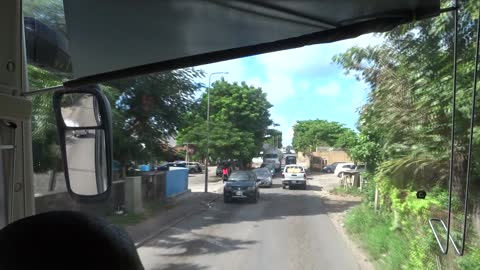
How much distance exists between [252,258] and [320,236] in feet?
11.2

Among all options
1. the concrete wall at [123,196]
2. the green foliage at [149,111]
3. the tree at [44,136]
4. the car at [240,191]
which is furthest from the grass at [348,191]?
the tree at [44,136]

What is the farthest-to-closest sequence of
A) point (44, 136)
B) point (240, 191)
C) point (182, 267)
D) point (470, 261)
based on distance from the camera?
point (240, 191), point (44, 136), point (182, 267), point (470, 261)

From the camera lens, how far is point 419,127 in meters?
7.47

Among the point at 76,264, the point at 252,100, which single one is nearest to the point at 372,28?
the point at 76,264

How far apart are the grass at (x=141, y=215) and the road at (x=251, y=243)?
1.41 metres

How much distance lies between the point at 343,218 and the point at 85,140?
1475cm

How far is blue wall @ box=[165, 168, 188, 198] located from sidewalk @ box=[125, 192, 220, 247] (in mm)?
488

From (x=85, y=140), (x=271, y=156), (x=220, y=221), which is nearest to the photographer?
(x=85, y=140)

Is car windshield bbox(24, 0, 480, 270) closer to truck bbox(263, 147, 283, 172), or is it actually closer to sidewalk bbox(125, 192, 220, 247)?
sidewalk bbox(125, 192, 220, 247)

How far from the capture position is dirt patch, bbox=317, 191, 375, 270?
9012 mm

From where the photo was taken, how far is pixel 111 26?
2.20 metres

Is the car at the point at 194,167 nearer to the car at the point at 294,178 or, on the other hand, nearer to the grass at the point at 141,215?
the car at the point at 294,178

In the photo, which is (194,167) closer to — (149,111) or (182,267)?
(149,111)

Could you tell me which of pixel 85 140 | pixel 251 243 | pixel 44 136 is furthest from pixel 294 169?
pixel 85 140
